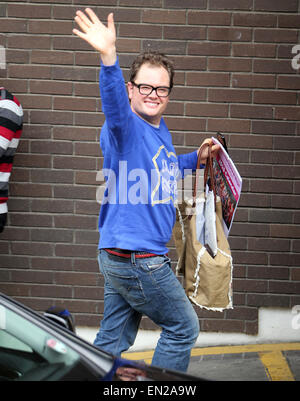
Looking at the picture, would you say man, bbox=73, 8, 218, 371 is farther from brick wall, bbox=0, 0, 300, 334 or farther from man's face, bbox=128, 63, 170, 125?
brick wall, bbox=0, 0, 300, 334

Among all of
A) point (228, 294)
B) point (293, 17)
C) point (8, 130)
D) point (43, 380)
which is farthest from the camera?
point (293, 17)

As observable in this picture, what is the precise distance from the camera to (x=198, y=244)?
2844 millimetres

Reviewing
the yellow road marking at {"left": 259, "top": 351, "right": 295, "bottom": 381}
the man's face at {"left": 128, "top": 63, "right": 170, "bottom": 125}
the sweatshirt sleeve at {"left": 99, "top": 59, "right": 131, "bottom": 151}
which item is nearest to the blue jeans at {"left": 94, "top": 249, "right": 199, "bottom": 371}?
the sweatshirt sleeve at {"left": 99, "top": 59, "right": 131, "bottom": 151}

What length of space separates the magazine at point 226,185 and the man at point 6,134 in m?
1.54

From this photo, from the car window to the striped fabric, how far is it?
1828mm

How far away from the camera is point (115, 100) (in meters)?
2.30

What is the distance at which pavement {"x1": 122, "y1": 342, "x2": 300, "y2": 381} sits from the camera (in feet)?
12.4

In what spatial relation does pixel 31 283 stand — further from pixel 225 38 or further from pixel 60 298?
pixel 225 38

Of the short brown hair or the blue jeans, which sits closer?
the blue jeans

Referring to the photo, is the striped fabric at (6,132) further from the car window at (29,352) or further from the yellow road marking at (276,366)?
the yellow road marking at (276,366)

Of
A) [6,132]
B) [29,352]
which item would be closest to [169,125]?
[6,132]

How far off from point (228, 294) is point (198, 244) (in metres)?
0.32

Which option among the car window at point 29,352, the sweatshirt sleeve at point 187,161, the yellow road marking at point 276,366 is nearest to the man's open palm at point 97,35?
the sweatshirt sleeve at point 187,161

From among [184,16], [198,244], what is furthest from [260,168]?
[198,244]
